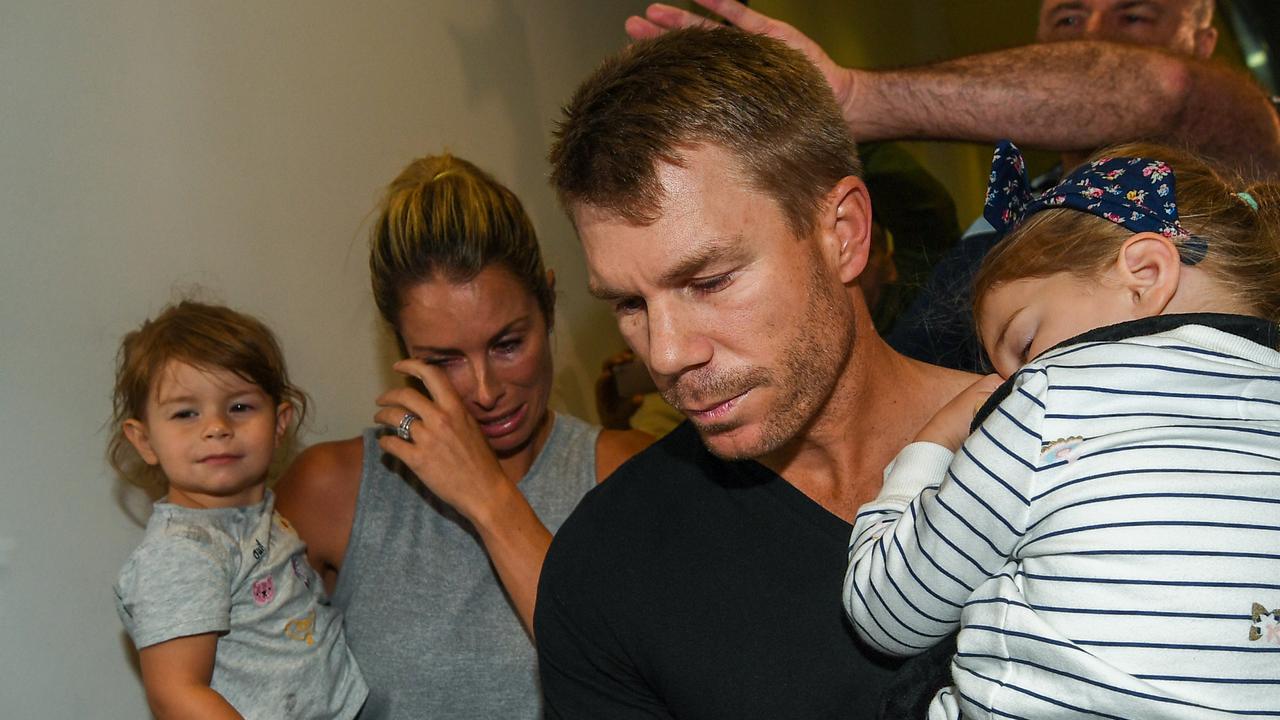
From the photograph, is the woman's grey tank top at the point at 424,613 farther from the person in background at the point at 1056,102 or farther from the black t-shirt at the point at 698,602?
the person in background at the point at 1056,102

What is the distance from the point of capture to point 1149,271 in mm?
1159

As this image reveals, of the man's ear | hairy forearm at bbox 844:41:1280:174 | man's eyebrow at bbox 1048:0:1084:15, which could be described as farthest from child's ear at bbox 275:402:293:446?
man's eyebrow at bbox 1048:0:1084:15

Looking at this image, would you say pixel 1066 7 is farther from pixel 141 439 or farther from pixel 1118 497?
pixel 141 439

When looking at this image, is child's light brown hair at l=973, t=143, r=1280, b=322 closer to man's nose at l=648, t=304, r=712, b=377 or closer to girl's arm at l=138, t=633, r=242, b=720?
man's nose at l=648, t=304, r=712, b=377

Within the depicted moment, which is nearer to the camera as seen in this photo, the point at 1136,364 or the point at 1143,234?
the point at 1136,364

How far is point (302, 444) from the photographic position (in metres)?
2.23

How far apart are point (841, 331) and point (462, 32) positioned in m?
1.74

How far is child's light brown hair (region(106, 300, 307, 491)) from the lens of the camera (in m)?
1.68

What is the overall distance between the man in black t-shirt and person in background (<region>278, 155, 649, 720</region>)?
368 mm

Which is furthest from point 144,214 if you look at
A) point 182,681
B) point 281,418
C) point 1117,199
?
point 1117,199

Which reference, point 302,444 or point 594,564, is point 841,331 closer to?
point 594,564

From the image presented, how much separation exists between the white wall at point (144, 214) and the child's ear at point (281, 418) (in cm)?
24

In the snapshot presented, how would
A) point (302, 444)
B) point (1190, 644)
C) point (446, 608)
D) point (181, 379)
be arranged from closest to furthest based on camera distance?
1. point (1190, 644)
2. point (181, 379)
3. point (446, 608)
4. point (302, 444)

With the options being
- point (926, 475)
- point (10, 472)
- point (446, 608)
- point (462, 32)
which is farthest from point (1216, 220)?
point (462, 32)
